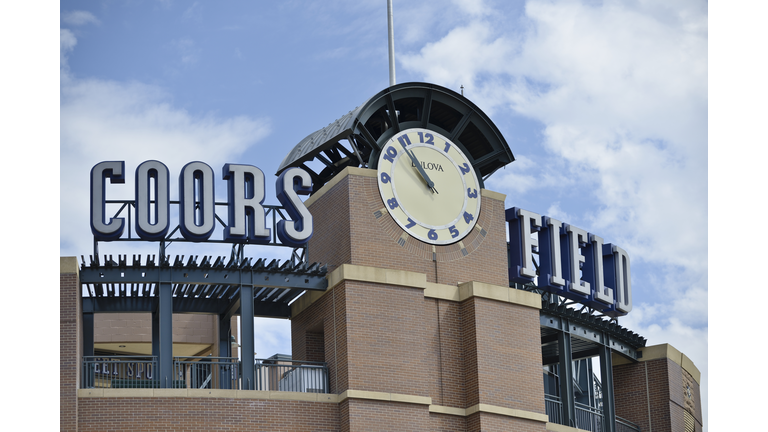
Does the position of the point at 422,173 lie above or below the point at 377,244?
above

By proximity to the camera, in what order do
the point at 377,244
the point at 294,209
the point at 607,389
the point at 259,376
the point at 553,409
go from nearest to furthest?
the point at 259,376, the point at 294,209, the point at 377,244, the point at 553,409, the point at 607,389

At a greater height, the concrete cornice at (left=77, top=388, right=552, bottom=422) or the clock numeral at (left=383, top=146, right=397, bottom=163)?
the clock numeral at (left=383, top=146, right=397, bottom=163)

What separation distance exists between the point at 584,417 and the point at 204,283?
53.5 feet

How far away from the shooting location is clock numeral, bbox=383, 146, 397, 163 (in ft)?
126

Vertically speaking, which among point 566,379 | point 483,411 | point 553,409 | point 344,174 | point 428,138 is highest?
point 428,138

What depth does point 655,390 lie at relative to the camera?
1757 inches

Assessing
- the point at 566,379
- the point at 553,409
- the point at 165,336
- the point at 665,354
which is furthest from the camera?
the point at 665,354

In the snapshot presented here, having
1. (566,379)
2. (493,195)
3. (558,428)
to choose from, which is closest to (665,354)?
(566,379)

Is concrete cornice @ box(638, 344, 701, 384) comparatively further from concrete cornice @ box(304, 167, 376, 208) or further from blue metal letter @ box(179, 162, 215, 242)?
blue metal letter @ box(179, 162, 215, 242)

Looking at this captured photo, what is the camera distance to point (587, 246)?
1770 inches

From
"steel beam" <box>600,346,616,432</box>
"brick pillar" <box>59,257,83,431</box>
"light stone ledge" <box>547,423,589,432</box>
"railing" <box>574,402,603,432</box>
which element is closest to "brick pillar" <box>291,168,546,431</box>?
"light stone ledge" <box>547,423,589,432</box>

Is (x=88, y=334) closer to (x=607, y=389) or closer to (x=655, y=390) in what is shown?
(x=607, y=389)

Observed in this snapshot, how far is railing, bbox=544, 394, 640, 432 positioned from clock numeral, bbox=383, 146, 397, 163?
10.3m

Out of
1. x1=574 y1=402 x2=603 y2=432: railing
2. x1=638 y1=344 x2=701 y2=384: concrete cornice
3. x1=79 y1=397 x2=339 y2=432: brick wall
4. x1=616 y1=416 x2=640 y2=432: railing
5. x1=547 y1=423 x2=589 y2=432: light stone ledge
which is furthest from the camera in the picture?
x1=638 y1=344 x2=701 y2=384: concrete cornice
